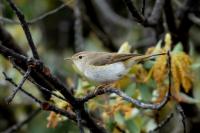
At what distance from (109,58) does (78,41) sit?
2.95 feet

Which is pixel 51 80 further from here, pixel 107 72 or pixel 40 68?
pixel 107 72

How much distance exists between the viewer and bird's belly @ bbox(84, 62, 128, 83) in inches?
123

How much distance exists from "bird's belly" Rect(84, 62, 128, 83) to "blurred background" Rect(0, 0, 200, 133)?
23 centimetres

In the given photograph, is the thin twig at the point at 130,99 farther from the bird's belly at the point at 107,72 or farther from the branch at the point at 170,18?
the branch at the point at 170,18

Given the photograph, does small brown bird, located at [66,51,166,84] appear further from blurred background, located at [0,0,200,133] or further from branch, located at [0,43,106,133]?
branch, located at [0,43,106,133]

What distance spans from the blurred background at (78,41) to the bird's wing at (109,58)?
0.69ft

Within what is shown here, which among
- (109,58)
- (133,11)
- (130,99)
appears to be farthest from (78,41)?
(130,99)

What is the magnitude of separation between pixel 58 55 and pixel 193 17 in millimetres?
2450

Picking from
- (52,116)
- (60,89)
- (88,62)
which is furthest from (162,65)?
(60,89)

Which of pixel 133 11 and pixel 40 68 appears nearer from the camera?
pixel 40 68

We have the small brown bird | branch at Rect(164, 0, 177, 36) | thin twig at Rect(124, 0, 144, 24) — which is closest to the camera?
thin twig at Rect(124, 0, 144, 24)

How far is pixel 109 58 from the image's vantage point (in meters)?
3.23

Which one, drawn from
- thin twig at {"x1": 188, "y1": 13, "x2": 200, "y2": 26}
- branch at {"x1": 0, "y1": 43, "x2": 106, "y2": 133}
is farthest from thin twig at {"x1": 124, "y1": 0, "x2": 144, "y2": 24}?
thin twig at {"x1": 188, "y1": 13, "x2": 200, "y2": 26}

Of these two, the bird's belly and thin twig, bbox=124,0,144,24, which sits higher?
thin twig, bbox=124,0,144,24
